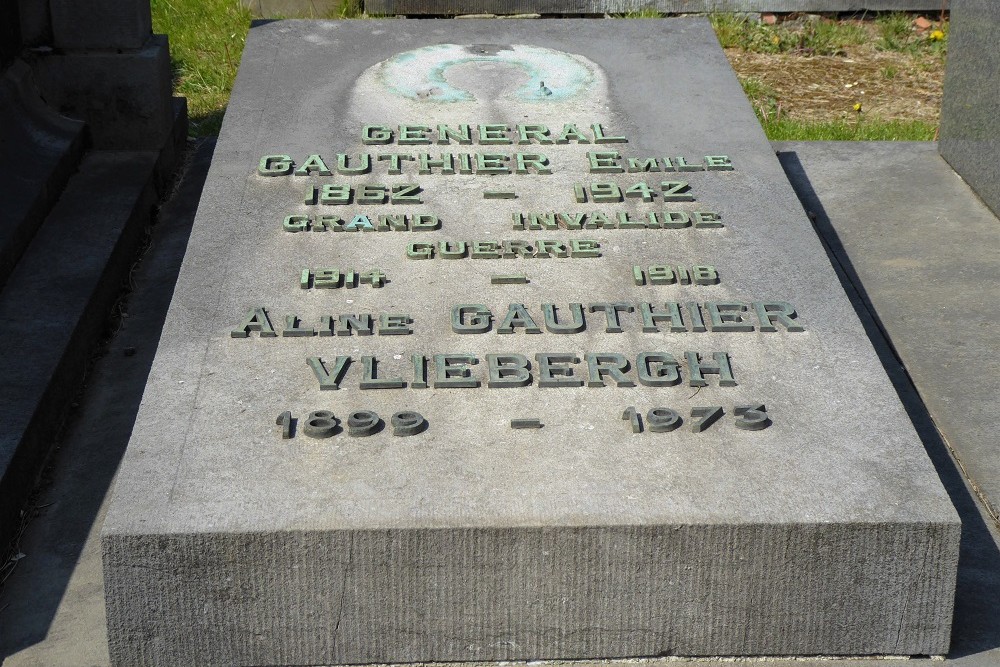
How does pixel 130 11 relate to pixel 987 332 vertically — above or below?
above

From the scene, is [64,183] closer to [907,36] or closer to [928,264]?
[928,264]

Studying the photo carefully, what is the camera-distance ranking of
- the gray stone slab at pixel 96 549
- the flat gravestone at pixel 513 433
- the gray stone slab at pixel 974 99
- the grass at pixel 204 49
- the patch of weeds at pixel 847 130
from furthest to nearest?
the grass at pixel 204 49
the patch of weeds at pixel 847 130
the gray stone slab at pixel 974 99
the gray stone slab at pixel 96 549
the flat gravestone at pixel 513 433

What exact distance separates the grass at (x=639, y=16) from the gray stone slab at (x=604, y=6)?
62 mm

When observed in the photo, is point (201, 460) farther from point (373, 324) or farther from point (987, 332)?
point (987, 332)

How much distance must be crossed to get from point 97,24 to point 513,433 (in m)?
3.36

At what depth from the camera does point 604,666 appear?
307 cm

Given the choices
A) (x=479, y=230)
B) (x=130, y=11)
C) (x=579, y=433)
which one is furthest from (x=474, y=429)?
(x=130, y=11)

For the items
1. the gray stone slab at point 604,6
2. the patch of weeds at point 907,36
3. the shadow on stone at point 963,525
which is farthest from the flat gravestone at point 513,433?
the patch of weeds at point 907,36

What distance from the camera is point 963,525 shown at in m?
3.58

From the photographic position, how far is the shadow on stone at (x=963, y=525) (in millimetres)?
3188

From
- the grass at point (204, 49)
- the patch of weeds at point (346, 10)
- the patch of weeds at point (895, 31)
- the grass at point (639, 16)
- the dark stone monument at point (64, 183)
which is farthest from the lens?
the patch of weeds at point (895, 31)

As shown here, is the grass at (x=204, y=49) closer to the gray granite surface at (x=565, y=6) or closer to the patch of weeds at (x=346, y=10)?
the gray granite surface at (x=565, y=6)

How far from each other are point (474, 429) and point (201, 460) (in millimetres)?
675

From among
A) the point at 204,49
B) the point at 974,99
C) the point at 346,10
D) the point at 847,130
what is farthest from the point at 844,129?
the point at 204,49
